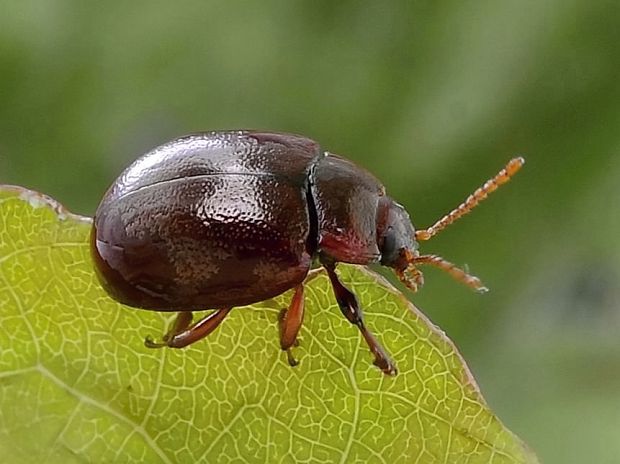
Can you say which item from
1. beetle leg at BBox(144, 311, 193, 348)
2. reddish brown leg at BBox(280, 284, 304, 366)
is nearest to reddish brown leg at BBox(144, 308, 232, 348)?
beetle leg at BBox(144, 311, 193, 348)

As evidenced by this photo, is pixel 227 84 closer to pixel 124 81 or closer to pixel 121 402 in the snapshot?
pixel 124 81

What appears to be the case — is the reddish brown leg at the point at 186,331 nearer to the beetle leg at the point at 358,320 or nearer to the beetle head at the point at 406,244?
the beetle leg at the point at 358,320

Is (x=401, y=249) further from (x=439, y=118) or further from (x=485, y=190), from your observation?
(x=439, y=118)

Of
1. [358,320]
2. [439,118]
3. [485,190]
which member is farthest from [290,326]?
[439,118]

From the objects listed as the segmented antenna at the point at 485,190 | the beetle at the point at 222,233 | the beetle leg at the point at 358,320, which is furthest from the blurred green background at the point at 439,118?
the beetle leg at the point at 358,320

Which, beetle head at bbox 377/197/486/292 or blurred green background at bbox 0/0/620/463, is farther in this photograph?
blurred green background at bbox 0/0/620/463

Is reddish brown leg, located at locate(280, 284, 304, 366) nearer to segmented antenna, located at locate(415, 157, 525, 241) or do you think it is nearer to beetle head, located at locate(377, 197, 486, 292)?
beetle head, located at locate(377, 197, 486, 292)

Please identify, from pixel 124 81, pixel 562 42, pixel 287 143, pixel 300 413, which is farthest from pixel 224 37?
pixel 300 413

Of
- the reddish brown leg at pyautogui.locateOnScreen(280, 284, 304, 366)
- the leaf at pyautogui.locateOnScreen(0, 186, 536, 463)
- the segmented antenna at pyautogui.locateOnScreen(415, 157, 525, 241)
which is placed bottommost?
the leaf at pyautogui.locateOnScreen(0, 186, 536, 463)
